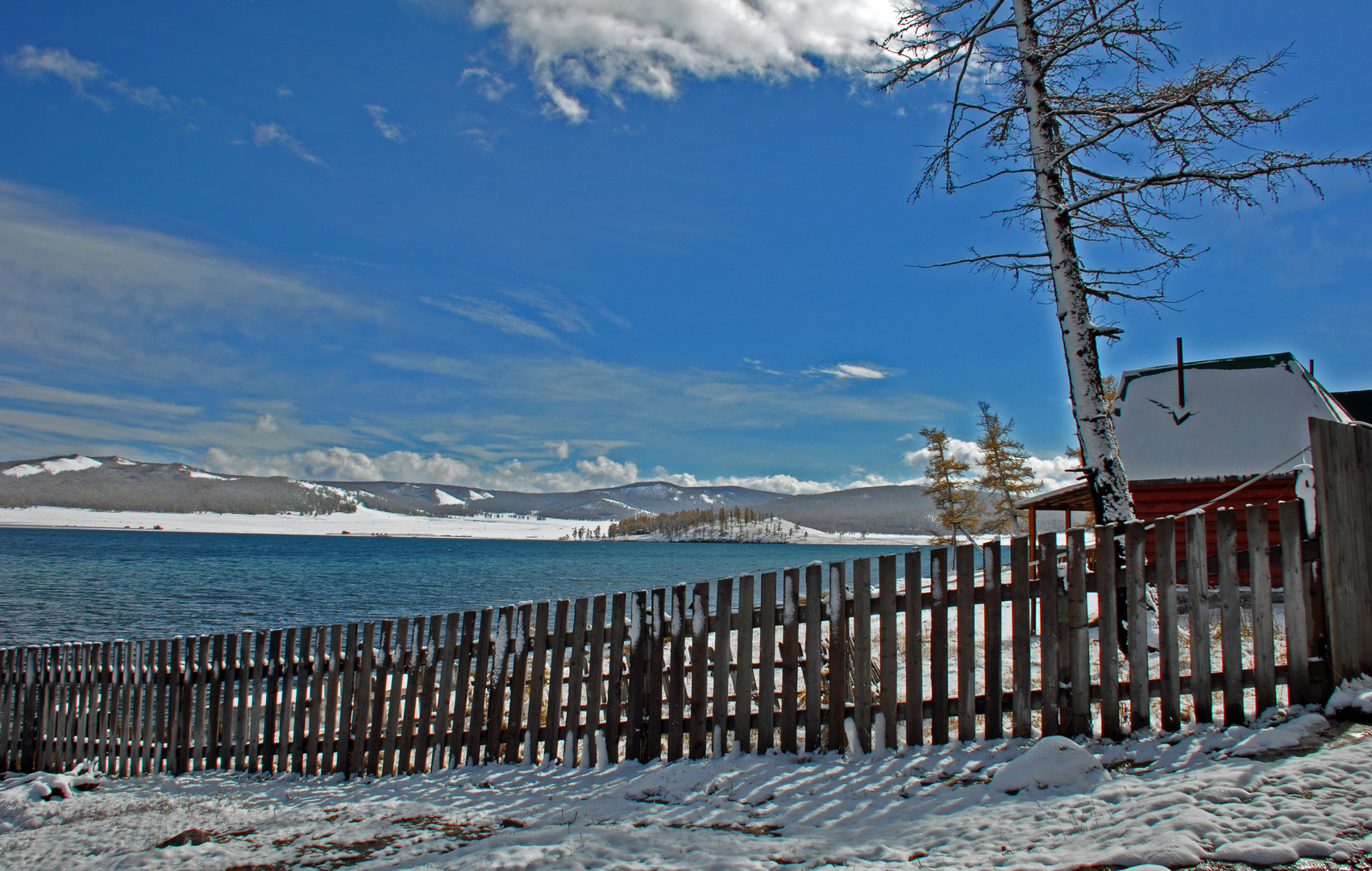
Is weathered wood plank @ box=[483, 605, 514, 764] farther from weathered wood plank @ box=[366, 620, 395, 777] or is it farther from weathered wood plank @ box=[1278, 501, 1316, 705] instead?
weathered wood plank @ box=[1278, 501, 1316, 705]

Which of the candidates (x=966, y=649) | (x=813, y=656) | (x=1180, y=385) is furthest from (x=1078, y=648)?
(x=1180, y=385)

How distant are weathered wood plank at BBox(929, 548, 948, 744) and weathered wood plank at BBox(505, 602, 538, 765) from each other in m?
3.02

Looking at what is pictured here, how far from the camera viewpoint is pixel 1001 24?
24.8 feet

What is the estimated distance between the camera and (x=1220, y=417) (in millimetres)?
15703

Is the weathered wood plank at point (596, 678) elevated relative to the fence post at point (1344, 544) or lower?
lower

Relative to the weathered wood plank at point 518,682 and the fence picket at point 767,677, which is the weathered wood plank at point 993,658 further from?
the weathered wood plank at point 518,682

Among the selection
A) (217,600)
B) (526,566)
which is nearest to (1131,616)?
(217,600)

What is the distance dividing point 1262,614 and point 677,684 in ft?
12.1

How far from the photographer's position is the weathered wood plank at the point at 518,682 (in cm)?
562

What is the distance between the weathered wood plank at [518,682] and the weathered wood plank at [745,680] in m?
1.74

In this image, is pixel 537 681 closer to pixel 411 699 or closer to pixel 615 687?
pixel 615 687

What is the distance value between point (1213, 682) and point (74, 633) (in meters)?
31.6

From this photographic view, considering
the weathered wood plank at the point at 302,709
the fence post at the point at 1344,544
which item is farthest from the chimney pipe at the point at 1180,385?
the weathered wood plank at the point at 302,709

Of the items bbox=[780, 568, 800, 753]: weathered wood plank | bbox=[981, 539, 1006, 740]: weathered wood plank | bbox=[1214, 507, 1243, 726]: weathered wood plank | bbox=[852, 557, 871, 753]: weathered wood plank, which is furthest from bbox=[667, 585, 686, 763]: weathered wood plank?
bbox=[1214, 507, 1243, 726]: weathered wood plank
